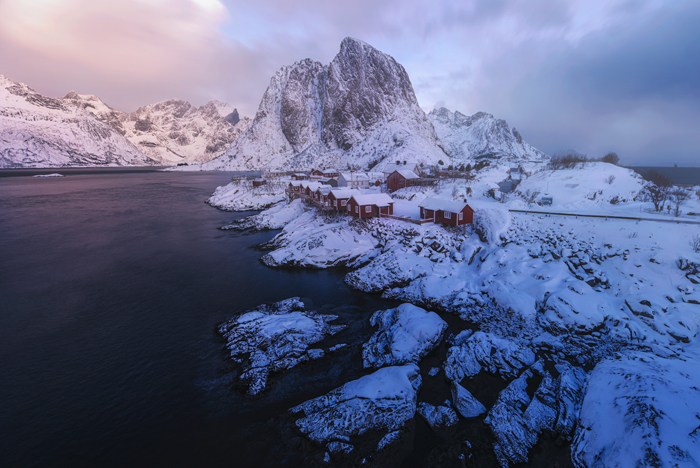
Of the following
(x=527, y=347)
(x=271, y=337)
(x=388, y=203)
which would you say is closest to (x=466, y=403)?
(x=527, y=347)

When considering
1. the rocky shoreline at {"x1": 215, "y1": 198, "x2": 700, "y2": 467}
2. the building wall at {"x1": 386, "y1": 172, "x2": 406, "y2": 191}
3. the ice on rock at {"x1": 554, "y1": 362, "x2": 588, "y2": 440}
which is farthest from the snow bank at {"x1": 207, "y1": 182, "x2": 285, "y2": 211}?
the ice on rock at {"x1": 554, "y1": 362, "x2": 588, "y2": 440}

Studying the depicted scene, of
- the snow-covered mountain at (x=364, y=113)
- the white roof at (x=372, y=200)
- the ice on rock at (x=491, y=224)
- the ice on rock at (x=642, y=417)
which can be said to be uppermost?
the snow-covered mountain at (x=364, y=113)

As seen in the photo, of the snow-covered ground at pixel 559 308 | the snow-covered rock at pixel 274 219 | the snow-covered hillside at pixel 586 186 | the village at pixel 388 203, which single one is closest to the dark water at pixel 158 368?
the snow-covered ground at pixel 559 308

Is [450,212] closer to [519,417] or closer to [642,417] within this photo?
[519,417]

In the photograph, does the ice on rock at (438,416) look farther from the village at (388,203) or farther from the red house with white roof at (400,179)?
the red house with white roof at (400,179)

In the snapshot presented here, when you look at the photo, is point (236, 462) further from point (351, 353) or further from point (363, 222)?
point (363, 222)

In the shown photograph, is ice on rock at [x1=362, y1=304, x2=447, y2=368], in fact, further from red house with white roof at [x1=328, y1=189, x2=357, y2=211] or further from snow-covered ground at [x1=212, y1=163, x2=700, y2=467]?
red house with white roof at [x1=328, y1=189, x2=357, y2=211]
